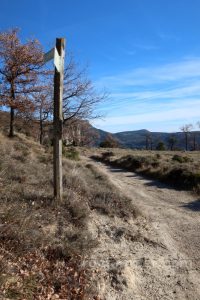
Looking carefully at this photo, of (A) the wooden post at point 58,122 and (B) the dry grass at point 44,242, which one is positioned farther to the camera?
(A) the wooden post at point 58,122

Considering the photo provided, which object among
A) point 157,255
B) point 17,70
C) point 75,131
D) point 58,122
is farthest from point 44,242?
point 75,131

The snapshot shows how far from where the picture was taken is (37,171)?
35.4 ft

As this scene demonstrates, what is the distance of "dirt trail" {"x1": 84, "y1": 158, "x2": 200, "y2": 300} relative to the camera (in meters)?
5.57

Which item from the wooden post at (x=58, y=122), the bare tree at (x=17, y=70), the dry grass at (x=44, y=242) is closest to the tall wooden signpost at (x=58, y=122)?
the wooden post at (x=58, y=122)

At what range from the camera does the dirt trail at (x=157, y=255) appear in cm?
557

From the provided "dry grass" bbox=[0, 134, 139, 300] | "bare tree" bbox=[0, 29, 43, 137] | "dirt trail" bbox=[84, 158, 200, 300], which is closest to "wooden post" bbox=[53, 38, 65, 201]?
"dry grass" bbox=[0, 134, 139, 300]

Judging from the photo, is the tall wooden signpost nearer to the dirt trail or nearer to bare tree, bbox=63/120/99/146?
the dirt trail

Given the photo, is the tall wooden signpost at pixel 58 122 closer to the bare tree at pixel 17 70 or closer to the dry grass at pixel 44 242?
the dry grass at pixel 44 242

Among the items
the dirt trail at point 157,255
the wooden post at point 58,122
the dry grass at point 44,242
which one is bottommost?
the dirt trail at point 157,255

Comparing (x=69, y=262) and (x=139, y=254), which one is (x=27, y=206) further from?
(x=139, y=254)

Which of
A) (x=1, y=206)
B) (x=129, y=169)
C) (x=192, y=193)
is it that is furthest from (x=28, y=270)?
(x=129, y=169)

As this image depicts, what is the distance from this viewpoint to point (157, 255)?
6.88 metres

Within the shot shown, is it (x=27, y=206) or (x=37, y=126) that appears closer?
(x=27, y=206)

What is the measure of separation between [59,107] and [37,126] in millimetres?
23626
